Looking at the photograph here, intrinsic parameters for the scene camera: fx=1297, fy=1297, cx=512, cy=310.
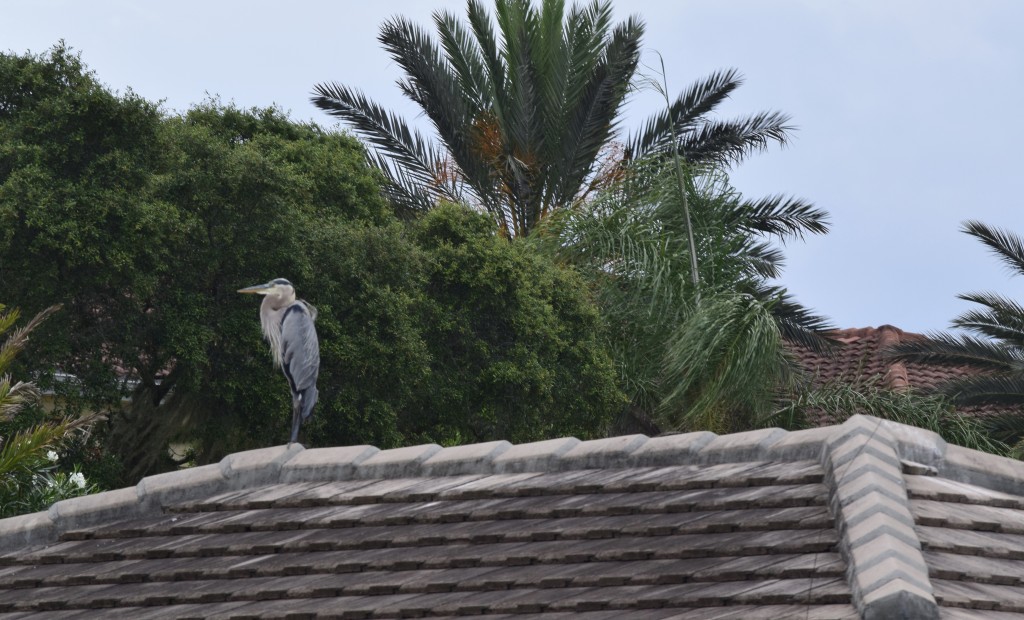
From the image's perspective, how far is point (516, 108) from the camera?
79.4ft

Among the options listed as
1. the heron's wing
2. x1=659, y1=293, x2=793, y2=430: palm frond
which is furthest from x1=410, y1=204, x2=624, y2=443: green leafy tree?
the heron's wing

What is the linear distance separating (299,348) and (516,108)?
1641 cm

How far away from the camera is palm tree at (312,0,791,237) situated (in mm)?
23906

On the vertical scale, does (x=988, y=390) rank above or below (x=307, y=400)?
below

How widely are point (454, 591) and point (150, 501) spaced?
2.78 meters

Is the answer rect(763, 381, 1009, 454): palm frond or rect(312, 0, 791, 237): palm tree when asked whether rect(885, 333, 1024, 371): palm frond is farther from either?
rect(312, 0, 791, 237): palm tree

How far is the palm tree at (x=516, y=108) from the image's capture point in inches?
941

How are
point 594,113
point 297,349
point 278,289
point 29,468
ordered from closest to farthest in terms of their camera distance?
point 297,349 → point 278,289 → point 29,468 → point 594,113

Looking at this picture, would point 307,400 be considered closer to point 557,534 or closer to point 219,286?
point 557,534

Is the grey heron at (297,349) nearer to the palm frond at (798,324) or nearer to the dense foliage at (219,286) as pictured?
the dense foliage at (219,286)

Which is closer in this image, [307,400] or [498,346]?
[307,400]

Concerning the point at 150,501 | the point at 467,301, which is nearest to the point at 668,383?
the point at 467,301

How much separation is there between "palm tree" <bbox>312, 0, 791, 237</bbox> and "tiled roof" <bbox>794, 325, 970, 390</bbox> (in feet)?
15.6

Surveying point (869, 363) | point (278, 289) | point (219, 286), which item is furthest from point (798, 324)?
point (278, 289)
